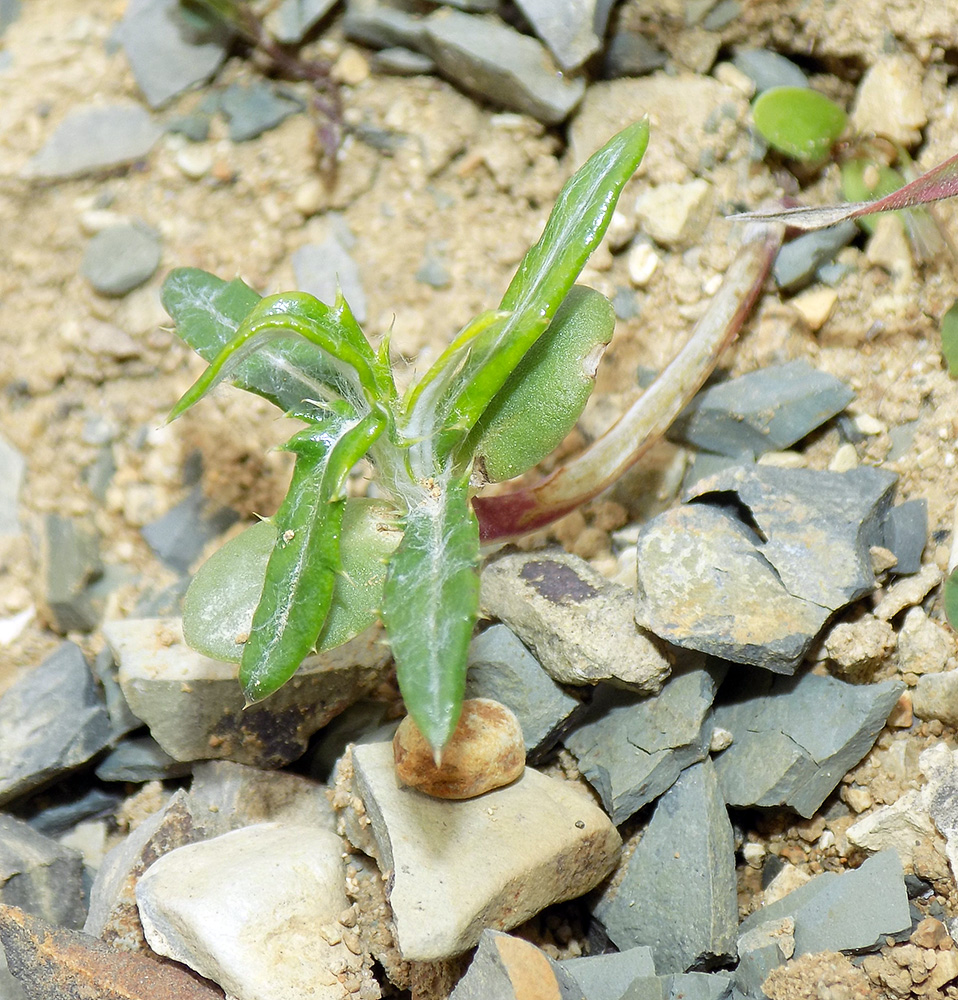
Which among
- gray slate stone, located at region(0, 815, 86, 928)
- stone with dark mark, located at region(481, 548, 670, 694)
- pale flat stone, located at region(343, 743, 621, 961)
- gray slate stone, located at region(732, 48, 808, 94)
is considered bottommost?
gray slate stone, located at region(0, 815, 86, 928)

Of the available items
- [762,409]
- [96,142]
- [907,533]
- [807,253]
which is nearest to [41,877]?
[762,409]

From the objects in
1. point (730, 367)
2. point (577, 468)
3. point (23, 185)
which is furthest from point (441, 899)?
point (23, 185)

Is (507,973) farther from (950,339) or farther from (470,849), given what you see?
(950,339)

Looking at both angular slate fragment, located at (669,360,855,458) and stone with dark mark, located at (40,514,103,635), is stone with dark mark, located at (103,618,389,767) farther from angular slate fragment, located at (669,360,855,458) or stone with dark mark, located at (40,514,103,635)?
angular slate fragment, located at (669,360,855,458)

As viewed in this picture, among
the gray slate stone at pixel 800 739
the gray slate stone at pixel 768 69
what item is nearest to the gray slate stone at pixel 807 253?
the gray slate stone at pixel 768 69

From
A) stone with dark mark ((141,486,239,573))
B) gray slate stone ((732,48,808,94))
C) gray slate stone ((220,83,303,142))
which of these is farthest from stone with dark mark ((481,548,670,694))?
gray slate stone ((220,83,303,142))

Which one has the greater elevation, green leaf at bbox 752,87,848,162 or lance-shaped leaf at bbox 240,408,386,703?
green leaf at bbox 752,87,848,162
